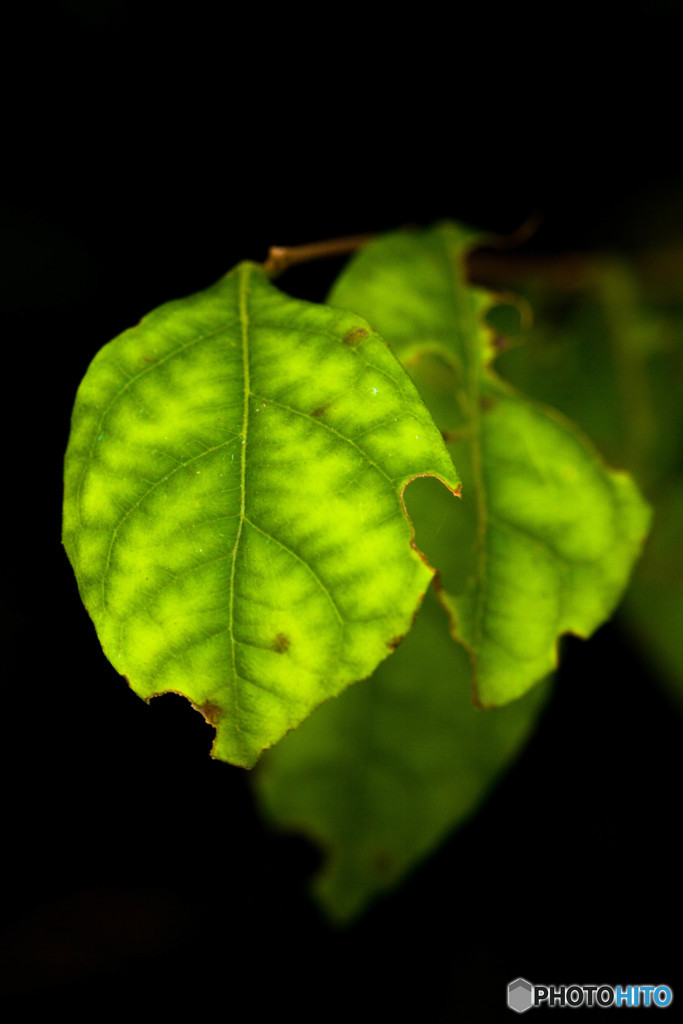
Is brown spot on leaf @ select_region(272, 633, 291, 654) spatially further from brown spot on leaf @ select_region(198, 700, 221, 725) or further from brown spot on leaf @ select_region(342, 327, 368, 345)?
brown spot on leaf @ select_region(342, 327, 368, 345)

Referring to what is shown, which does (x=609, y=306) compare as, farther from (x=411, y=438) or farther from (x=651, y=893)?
(x=651, y=893)

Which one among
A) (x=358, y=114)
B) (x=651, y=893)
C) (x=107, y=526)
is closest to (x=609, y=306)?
(x=358, y=114)

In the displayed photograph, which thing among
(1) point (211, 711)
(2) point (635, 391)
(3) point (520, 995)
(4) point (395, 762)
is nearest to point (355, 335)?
(1) point (211, 711)

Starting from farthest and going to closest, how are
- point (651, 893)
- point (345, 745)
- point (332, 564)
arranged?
point (651, 893)
point (345, 745)
point (332, 564)

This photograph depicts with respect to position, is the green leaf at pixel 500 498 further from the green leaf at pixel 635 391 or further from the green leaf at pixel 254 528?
the green leaf at pixel 635 391

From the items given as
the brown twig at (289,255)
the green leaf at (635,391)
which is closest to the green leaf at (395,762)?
the green leaf at (635,391)
